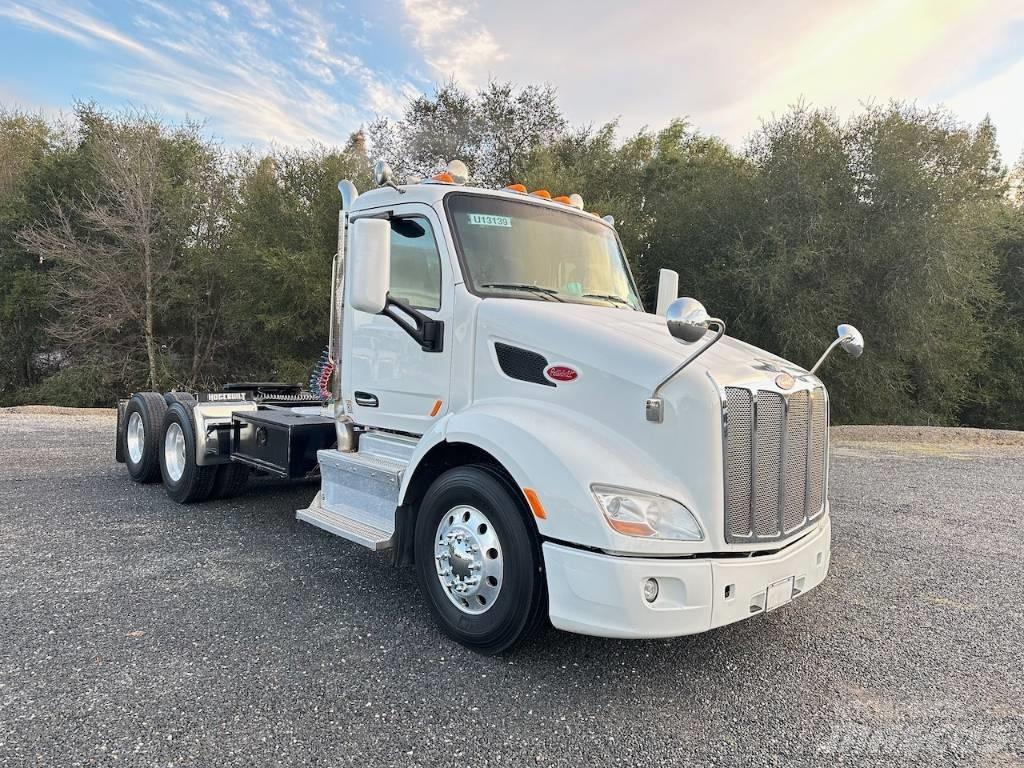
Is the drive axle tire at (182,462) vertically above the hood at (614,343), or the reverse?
the hood at (614,343)

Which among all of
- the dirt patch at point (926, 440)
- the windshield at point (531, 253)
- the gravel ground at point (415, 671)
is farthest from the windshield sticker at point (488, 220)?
the dirt patch at point (926, 440)

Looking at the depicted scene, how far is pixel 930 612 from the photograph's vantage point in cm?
411

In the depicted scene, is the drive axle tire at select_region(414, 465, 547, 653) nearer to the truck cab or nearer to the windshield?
the truck cab

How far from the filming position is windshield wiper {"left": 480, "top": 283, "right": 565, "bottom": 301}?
3896 millimetres

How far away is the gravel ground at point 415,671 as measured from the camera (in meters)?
2.60

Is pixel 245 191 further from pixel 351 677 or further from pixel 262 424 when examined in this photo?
pixel 351 677

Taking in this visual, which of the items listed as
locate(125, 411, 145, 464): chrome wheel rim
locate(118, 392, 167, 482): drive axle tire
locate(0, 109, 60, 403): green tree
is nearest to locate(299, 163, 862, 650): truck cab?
locate(118, 392, 167, 482): drive axle tire

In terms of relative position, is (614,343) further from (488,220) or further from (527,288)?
(488,220)

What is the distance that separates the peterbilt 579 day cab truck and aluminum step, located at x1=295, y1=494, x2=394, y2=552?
0.05 feet

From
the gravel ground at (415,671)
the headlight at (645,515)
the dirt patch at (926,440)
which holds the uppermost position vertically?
the headlight at (645,515)

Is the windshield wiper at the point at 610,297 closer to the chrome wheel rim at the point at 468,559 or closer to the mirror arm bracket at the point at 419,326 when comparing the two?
the mirror arm bracket at the point at 419,326

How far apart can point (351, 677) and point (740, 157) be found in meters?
18.6

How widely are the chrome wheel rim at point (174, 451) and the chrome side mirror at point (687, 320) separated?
508 centimetres

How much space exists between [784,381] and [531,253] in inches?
64.2
